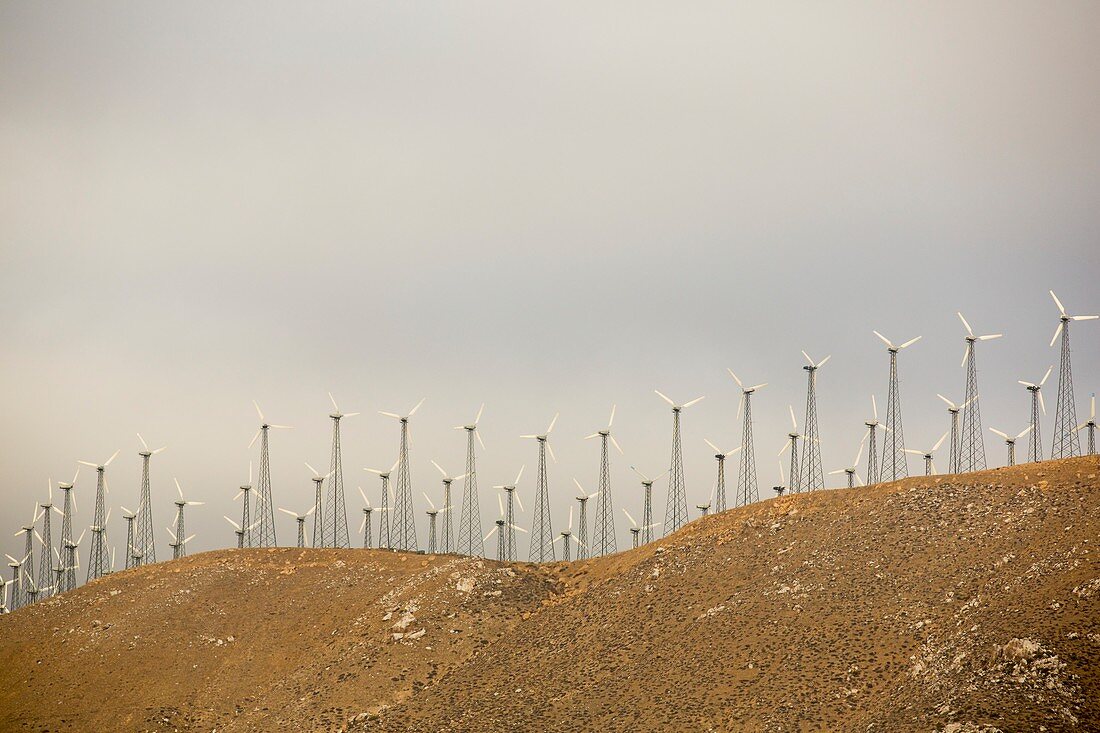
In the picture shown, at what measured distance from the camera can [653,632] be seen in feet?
303

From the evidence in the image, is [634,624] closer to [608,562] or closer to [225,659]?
[608,562]

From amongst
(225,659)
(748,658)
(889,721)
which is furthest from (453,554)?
(889,721)

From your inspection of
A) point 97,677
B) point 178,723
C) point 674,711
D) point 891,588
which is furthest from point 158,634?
point 891,588

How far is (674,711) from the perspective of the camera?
261 feet

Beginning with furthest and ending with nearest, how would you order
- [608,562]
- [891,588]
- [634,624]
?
[608,562] < [634,624] < [891,588]

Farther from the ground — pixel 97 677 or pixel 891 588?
pixel 891 588

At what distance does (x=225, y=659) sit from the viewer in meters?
105

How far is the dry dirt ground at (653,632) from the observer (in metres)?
73.2

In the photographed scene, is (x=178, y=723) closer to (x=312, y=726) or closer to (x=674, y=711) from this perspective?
(x=312, y=726)

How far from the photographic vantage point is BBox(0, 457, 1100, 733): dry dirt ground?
73.2m

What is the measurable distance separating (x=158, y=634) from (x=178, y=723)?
15582 mm

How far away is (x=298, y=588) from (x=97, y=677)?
2068 cm

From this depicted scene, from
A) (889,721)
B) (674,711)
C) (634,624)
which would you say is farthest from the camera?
(634,624)

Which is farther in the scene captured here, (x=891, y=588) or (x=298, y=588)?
(x=298, y=588)
